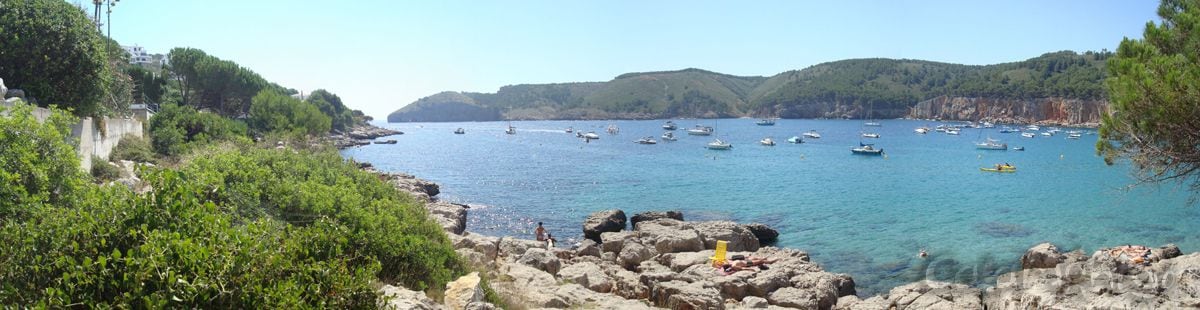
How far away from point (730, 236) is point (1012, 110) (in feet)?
519

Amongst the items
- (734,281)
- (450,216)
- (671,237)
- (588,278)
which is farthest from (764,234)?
(450,216)

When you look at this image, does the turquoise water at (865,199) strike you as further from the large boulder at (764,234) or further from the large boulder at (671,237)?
the large boulder at (671,237)

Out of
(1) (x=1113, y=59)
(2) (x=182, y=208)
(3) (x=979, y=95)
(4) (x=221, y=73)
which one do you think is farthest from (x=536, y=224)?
(3) (x=979, y=95)

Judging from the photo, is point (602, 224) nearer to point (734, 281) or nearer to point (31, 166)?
point (734, 281)

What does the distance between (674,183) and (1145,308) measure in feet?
133

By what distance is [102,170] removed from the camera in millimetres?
23562

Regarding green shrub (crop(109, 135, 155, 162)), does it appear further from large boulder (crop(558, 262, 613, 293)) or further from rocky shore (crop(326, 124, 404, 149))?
rocky shore (crop(326, 124, 404, 149))

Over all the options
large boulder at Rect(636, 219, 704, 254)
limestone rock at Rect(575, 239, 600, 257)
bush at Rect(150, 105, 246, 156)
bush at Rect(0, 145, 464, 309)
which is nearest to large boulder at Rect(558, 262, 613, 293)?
limestone rock at Rect(575, 239, 600, 257)

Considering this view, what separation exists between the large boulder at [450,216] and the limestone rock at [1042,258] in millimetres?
22024

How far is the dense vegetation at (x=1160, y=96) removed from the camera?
1295cm

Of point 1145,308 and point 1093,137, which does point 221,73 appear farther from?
point 1093,137

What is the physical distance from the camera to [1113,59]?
14.9m

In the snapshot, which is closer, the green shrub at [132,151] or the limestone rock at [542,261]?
the limestone rock at [542,261]

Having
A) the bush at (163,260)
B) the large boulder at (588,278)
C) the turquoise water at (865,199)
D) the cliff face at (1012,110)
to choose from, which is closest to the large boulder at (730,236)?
the turquoise water at (865,199)
